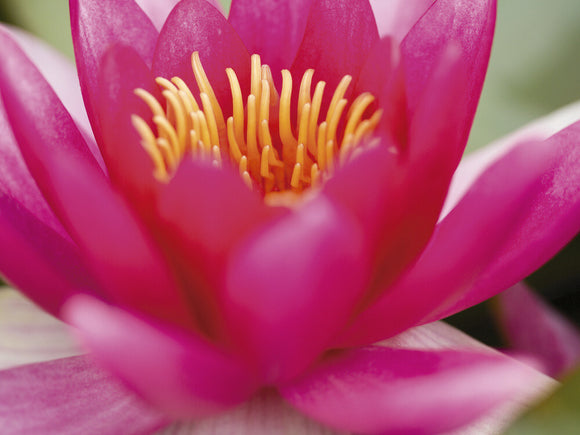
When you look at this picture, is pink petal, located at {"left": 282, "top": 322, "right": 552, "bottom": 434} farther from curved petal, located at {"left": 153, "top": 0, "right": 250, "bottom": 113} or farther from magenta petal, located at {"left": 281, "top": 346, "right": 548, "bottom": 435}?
curved petal, located at {"left": 153, "top": 0, "right": 250, "bottom": 113}

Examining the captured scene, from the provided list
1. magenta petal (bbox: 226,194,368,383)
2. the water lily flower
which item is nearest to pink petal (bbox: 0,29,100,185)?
the water lily flower

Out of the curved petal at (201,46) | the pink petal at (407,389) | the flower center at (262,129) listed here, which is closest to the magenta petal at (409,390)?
the pink petal at (407,389)

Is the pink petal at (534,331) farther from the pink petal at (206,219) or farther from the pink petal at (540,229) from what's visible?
the pink petal at (206,219)

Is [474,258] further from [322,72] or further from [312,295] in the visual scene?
[322,72]

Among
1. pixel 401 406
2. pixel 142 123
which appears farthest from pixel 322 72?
pixel 401 406

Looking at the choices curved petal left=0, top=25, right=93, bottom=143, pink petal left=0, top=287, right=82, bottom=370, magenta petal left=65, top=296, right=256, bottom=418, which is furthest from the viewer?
curved petal left=0, top=25, right=93, bottom=143

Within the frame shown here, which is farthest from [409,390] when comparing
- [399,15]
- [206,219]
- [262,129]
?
[399,15]

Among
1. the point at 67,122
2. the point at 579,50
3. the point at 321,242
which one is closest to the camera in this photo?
the point at 321,242
